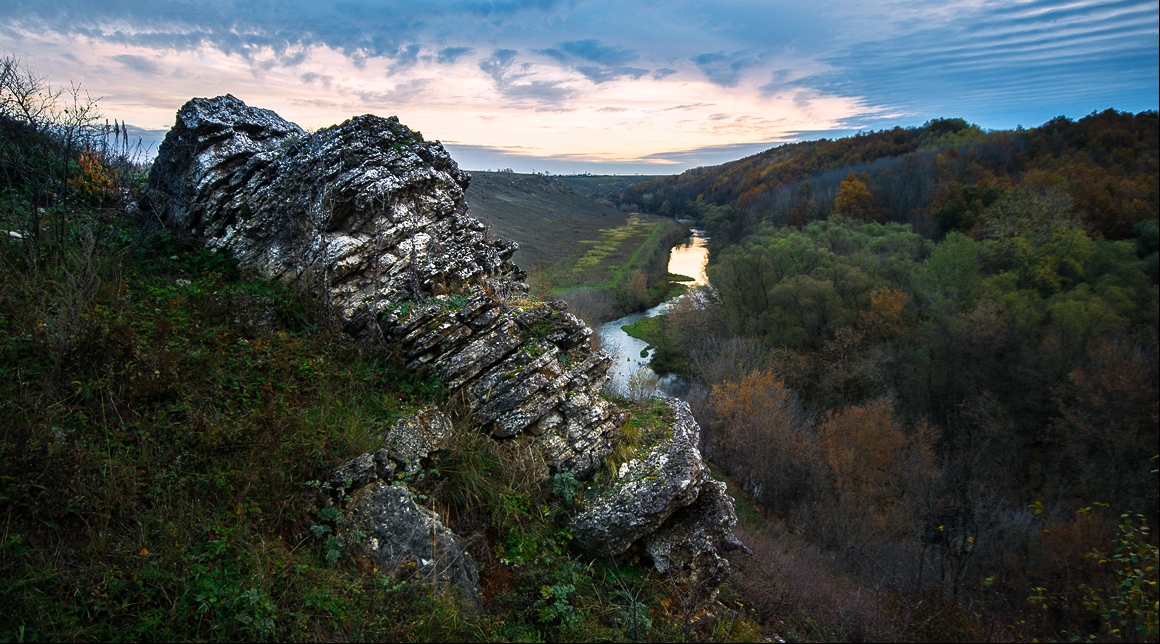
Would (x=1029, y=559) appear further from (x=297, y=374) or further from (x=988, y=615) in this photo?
(x=297, y=374)

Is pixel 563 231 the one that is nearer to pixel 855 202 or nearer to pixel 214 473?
pixel 855 202

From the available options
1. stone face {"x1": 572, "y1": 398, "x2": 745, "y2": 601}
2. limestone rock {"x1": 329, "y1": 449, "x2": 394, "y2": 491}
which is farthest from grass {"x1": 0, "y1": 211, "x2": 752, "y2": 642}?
stone face {"x1": 572, "y1": 398, "x2": 745, "y2": 601}

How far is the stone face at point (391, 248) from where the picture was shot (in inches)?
245

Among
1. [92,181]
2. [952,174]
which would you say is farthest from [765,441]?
[952,174]

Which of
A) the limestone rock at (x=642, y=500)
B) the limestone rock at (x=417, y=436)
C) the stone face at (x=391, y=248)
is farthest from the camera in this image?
the stone face at (x=391, y=248)

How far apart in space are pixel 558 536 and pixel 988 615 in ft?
29.5

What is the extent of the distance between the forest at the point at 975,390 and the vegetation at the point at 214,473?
7916 millimetres

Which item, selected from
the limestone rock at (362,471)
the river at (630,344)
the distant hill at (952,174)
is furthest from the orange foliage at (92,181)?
the distant hill at (952,174)

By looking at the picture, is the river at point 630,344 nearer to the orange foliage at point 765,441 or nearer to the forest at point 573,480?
the forest at point 573,480

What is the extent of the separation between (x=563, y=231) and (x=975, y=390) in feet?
119

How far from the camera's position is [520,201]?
5694 cm

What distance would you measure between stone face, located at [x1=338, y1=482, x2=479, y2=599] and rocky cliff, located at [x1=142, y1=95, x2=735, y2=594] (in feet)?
0.08

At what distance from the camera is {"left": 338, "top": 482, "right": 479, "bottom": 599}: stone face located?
4.37 m

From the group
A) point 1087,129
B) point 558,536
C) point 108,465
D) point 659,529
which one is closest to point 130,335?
point 108,465
